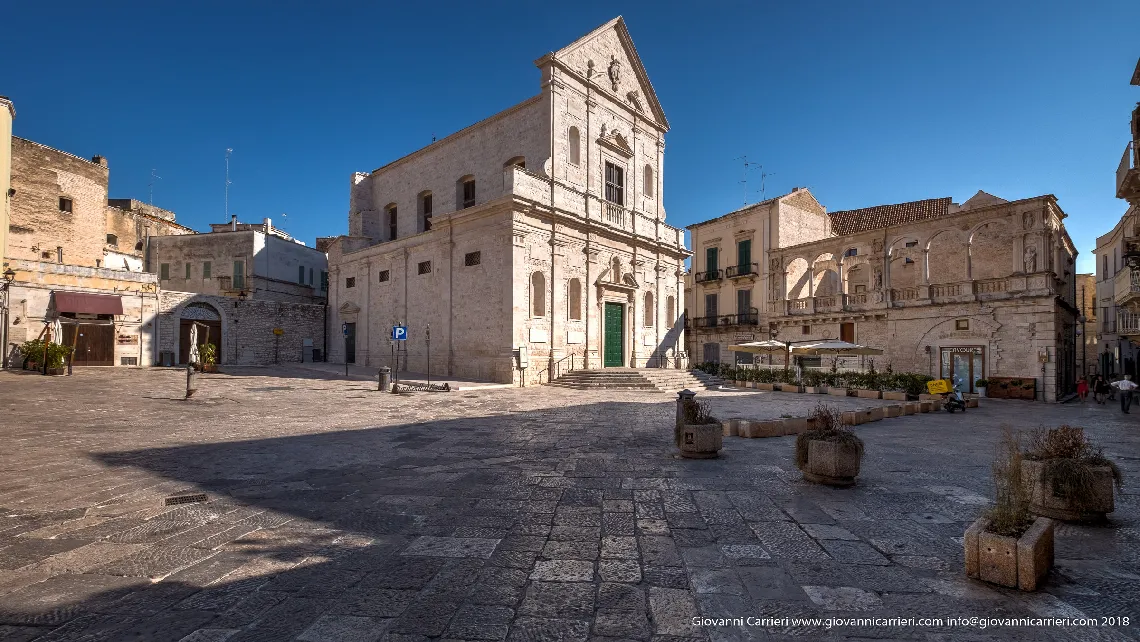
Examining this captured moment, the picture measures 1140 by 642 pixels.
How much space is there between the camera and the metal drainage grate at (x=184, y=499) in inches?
192

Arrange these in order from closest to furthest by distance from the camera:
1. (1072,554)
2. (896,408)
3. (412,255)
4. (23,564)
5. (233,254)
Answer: (23,564) < (1072,554) < (896,408) < (412,255) < (233,254)

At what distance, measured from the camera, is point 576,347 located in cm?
2161

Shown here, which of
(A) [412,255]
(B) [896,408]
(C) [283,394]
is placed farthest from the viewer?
(A) [412,255]

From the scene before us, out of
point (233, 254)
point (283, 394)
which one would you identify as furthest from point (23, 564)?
point (233, 254)

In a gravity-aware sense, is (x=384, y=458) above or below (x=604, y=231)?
below

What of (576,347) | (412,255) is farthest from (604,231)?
(412,255)

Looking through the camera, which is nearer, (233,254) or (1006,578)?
(1006,578)

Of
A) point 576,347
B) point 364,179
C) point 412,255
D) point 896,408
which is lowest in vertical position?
point 896,408

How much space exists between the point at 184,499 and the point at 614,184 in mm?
21714

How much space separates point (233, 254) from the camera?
104ft

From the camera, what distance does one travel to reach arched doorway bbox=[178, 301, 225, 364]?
25172 millimetres

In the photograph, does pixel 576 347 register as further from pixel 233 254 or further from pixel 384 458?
pixel 233 254

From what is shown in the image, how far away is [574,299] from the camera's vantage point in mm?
22188

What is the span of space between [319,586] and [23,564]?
2134 millimetres
